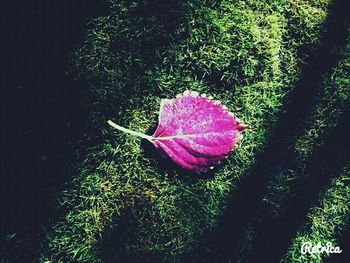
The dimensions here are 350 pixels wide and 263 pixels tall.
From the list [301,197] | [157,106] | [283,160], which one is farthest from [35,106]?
[301,197]

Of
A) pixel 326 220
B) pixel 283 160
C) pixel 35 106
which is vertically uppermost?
pixel 35 106

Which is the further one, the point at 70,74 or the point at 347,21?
the point at 347,21

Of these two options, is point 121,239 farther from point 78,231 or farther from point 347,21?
point 347,21

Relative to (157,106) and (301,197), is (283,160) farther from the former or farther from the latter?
(157,106)

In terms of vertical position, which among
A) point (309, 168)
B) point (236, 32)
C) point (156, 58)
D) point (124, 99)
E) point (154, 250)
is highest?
point (236, 32)

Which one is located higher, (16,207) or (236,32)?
(236,32)

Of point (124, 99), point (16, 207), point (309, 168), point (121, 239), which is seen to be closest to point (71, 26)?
point (124, 99)

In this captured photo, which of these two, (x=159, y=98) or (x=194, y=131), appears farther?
(x=159, y=98)
